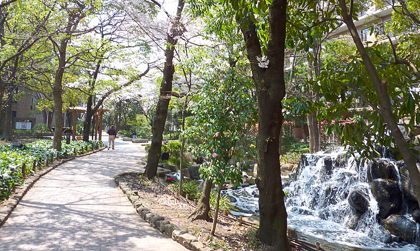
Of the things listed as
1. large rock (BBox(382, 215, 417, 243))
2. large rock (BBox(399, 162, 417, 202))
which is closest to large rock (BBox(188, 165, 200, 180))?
large rock (BBox(382, 215, 417, 243))

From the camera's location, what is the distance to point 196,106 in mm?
5379

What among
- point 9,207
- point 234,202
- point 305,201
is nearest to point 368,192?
point 305,201

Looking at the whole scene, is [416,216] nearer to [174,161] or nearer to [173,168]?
[173,168]

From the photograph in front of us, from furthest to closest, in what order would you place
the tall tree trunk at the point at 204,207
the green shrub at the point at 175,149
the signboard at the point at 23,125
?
the signboard at the point at 23,125 < the green shrub at the point at 175,149 < the tall tree trunk at the point at 204,207

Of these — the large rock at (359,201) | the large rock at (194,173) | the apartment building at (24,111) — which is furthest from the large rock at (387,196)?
the apartment building at (24,111)

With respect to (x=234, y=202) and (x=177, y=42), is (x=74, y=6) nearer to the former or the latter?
(x=177, y=42)

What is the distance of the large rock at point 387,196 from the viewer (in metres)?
8.34

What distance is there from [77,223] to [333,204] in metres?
8.19

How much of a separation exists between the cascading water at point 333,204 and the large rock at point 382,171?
0.17 feet

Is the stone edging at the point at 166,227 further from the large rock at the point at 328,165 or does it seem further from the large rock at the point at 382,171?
the large rock at the point at 328,165

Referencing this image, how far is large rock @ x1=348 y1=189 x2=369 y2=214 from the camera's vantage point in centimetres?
873

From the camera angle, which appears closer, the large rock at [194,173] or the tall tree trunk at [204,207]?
the tall tree trunk at [204,207]

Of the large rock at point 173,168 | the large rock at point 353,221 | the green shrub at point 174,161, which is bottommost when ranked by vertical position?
the large rock at point 353,221

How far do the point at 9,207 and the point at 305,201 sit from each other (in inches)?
372
